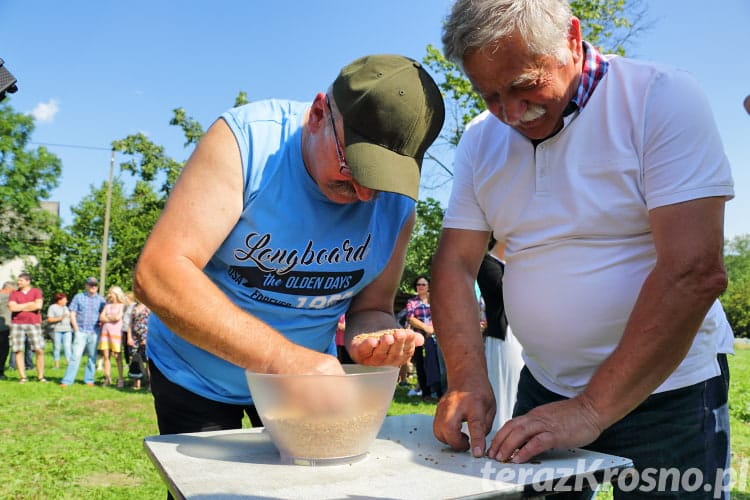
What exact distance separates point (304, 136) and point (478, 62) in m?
0.45

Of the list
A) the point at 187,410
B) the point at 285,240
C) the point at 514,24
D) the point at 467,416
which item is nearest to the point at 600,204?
the point at 514,24

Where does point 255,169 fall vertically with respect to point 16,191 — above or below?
below

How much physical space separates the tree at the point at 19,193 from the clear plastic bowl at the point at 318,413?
1148 inches

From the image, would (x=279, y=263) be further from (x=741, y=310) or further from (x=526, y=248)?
(x=741, y=310)

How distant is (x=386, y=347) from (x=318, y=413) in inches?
10.7

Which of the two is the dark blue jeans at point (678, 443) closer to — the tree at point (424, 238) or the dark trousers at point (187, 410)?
the dark trousers at point (187, 410)

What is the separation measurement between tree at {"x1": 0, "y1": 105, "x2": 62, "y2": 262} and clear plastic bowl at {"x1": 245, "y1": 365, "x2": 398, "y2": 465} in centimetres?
2917

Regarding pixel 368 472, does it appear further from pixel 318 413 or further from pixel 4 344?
pixel 4 344

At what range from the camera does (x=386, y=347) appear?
4.18 ft

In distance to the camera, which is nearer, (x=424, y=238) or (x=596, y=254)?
(x=596, y=254)

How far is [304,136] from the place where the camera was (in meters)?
1.50

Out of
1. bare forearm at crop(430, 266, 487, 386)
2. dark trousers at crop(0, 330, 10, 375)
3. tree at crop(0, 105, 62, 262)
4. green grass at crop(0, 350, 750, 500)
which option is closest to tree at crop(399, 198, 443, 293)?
green grass at crop(0, 350, 750, 500)

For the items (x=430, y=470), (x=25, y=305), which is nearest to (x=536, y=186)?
(x=430, y=470)
